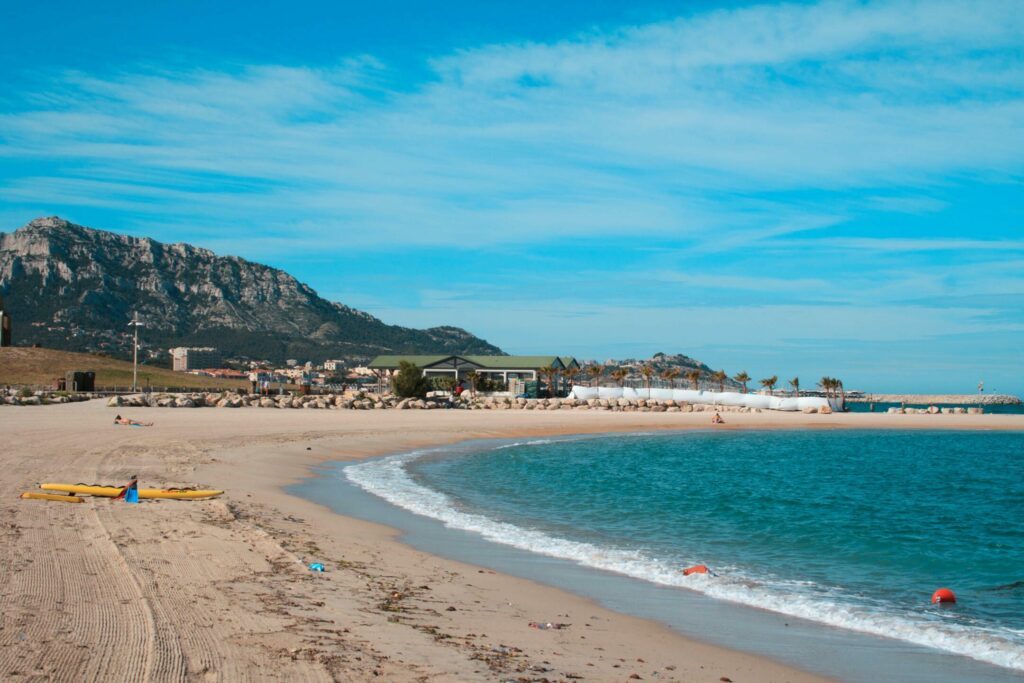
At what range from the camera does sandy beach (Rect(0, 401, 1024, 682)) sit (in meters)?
6.02

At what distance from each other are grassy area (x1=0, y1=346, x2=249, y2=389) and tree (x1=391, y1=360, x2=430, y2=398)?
66.0 feet

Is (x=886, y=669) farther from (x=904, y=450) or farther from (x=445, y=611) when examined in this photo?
(x=904, y=450)

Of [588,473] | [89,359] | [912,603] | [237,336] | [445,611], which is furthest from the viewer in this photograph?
[237,336]

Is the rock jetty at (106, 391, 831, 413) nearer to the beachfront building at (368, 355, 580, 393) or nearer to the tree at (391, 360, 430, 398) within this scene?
the tree at (391, 360, 430, 398)

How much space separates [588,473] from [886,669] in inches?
730

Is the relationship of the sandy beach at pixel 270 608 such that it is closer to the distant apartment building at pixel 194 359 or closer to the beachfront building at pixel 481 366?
the beachfront building at pixel 481 366

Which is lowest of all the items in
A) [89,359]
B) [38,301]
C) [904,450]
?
A: [904,450]

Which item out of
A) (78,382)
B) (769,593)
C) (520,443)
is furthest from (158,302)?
(769,593)

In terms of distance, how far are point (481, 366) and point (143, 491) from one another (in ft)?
252

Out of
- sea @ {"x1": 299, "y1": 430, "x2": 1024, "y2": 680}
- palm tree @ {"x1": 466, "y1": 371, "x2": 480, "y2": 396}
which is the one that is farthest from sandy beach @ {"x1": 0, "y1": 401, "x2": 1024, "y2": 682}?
palm tree @ {"x1": 466, "y1": 371, "x2": 480, "y2": 396}

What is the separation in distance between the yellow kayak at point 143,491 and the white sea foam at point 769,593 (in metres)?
4.00

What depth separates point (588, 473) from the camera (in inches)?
1033

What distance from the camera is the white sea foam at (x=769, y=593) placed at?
8805 millimetres

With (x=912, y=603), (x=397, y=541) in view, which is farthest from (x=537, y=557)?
(x=912, y=603)
